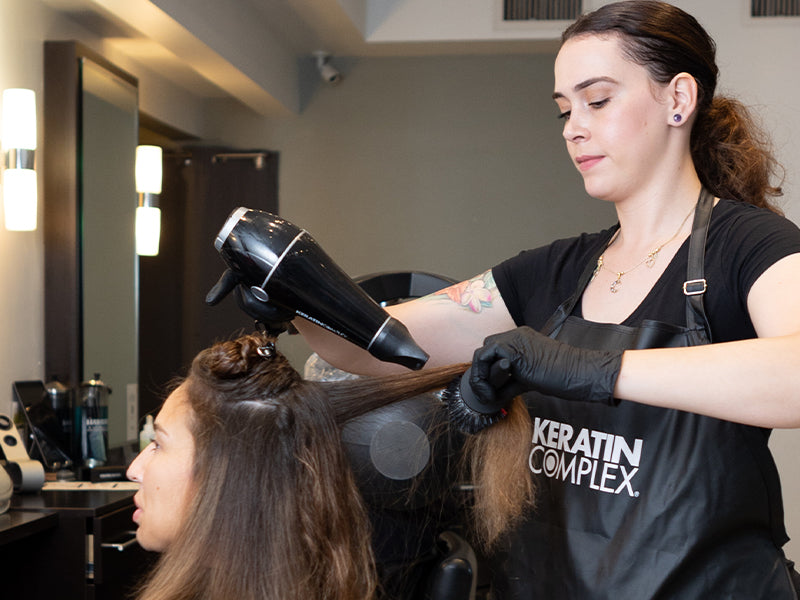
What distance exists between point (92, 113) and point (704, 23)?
2.44 meters

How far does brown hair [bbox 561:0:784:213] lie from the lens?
53.2 inches

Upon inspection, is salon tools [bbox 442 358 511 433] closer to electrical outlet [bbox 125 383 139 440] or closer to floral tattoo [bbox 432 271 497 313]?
floral tattoo [bbox 432 271 497 313]

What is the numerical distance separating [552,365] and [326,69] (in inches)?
161

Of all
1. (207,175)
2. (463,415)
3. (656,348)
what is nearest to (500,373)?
(463,415)

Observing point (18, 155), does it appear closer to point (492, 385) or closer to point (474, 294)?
point (474, 294)

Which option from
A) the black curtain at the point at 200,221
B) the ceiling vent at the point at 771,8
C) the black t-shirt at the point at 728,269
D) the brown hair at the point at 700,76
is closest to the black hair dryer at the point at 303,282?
the black t-shirt at the point at 728,269

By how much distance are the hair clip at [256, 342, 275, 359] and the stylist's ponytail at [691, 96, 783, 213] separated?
0.76 m

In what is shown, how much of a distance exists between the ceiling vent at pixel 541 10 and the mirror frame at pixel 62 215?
86.2 inches

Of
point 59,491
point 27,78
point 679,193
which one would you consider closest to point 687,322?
point 679,193

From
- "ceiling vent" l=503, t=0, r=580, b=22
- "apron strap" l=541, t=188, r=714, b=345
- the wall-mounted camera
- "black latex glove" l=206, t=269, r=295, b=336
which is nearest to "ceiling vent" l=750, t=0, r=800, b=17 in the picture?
"ceiling vent" l=503, t=0, r=580, b=22

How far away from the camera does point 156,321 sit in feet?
15.7

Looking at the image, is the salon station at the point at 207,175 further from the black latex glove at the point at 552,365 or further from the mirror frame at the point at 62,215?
the black latex glove at the point at 552,365

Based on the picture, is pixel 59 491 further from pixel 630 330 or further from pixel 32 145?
pixel 630 330

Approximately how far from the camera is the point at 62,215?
3.21 metres
